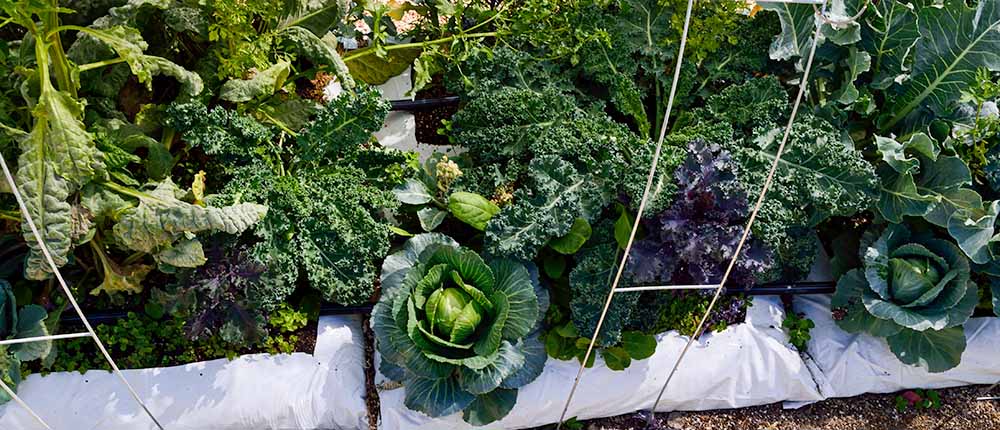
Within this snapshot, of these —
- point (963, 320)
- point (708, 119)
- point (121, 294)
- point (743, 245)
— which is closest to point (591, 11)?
point (708, 119)

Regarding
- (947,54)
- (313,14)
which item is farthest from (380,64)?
(947,54)

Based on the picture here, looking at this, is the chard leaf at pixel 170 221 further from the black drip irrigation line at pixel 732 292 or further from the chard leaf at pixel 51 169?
the black drip irrigation line at pixel 732 292

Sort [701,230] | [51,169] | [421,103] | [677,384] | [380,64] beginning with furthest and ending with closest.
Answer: [421,103] → [380,64] → [677,384] → [701,230] → [51,169]

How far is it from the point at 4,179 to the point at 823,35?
2.78 m

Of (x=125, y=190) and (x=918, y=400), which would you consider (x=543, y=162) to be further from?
(x=918, y=400)

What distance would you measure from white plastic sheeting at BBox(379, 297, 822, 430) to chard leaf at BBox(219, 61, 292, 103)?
1.06m

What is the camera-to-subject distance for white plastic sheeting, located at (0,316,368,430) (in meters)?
2.73

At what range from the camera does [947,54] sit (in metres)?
3.07

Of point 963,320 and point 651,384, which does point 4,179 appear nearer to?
point 651,384

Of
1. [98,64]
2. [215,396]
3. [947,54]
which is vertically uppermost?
[98,64]

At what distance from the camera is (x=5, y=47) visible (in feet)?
8.90

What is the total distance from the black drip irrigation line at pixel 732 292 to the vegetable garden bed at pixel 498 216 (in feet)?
0.04

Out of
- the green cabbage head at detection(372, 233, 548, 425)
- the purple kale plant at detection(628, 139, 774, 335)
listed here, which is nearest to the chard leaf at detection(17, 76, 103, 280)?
the green cabbage head at detection(372, 233, 548, 425)

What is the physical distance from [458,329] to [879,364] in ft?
5.25
